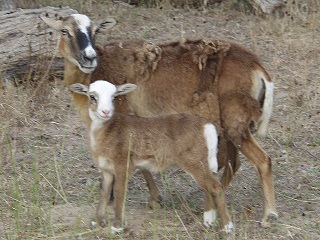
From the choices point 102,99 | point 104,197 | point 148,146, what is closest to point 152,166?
point 148,146

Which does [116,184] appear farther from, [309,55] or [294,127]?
[309,55]

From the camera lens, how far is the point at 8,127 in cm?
878

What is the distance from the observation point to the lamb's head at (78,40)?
712 cm

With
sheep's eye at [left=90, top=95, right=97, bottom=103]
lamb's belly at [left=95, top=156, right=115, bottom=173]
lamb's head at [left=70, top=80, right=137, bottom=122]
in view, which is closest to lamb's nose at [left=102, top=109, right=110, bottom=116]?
lamb's head at [left=70, top=80, right=137, bottom=122]

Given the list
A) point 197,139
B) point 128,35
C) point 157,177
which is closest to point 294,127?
point 157,177

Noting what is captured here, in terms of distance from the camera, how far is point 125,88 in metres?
6.75

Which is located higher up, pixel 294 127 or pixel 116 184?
pixel 116 184

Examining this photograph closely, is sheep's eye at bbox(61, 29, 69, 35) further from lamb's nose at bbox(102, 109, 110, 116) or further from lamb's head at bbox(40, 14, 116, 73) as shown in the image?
lamb's nose at bbox(102, 109, 110, 116)

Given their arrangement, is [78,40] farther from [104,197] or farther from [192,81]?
[104,197]

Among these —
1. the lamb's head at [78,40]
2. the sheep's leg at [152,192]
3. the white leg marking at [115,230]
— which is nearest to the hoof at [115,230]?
the white leg marking at [115,230]

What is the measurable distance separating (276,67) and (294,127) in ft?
6.12

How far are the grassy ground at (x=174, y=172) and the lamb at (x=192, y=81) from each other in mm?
346

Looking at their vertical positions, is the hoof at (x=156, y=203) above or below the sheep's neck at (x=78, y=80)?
below

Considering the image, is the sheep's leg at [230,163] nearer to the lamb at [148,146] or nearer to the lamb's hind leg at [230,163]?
the lamb's hind leg at [230,163]
